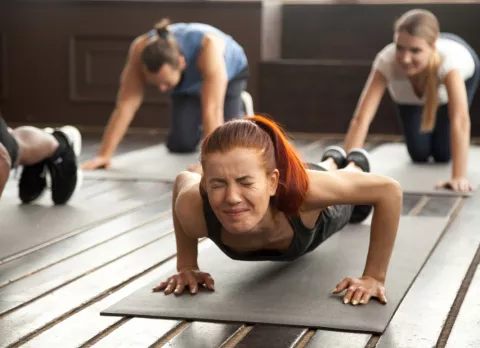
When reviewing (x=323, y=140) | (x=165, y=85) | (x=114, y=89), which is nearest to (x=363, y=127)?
(x=165, y=85)

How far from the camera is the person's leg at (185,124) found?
4809mm

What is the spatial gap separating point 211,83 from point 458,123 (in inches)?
44.1

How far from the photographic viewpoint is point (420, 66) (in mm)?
3816

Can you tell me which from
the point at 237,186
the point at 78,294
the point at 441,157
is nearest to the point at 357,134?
the point at 441,157

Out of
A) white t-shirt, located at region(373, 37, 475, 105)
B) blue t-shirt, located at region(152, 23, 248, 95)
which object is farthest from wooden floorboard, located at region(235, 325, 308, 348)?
blue t-shirt, located at region(152, 23, 248, 95)

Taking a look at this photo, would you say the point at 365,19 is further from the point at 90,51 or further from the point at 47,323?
the point at 47,323

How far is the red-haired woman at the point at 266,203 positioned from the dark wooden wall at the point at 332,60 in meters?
3.60

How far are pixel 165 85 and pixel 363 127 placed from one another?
0.85 metres

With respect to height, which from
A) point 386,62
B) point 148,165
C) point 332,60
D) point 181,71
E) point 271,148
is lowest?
point 148,165

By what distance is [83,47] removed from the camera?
626 centimetres

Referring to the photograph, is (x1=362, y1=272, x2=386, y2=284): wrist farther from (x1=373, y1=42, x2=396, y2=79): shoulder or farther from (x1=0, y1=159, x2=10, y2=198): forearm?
(x1=373, y1=42, x2=396, y2=79): shoulder

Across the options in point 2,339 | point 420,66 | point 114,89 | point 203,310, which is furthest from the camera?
point 114,89

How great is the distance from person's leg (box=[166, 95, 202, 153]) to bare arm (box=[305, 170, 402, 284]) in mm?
2661

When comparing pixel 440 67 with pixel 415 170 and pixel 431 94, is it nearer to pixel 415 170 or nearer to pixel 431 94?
pixel 431 94
